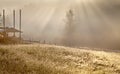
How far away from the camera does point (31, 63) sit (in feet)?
57.0

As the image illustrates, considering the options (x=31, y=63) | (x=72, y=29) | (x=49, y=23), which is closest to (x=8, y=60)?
(x=31, y=63)

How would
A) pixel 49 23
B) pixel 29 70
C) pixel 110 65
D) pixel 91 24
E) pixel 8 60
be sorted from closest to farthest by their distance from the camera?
pixel 29 70, pixel 8 60, pixel 110 65, pixel 91 24, pixel 49 23

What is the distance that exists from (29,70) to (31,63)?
5.63ft

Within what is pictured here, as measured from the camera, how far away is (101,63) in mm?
24875

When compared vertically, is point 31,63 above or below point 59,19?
below

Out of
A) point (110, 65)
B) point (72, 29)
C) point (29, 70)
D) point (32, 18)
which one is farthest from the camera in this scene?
point (32, 18)

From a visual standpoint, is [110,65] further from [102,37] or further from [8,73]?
[102,37]

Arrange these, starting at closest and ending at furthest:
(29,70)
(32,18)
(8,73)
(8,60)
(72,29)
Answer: (8,73), (29,70), (8,60), (72,29), (32,18)

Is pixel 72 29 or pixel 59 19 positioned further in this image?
pixel 59 19

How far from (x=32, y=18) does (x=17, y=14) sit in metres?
12.8

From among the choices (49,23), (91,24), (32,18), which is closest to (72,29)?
(91,24)

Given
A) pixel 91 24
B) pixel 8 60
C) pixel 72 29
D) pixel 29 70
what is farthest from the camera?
pixel 91 24

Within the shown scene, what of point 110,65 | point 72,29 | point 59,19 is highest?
point 59,19

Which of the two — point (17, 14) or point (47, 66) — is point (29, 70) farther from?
point (17, 14)
